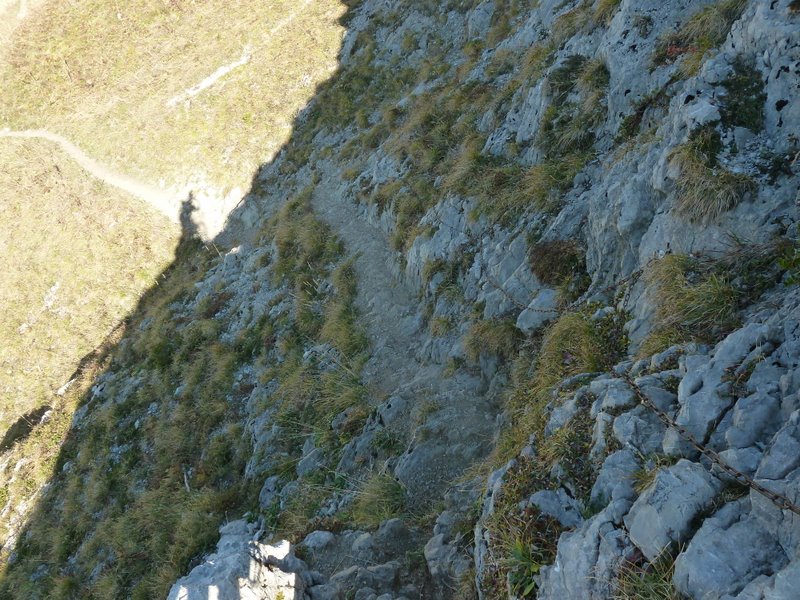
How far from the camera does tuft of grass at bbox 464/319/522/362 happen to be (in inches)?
420

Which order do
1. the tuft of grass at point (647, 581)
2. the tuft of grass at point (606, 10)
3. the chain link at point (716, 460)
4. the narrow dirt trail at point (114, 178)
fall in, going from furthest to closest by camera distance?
the narrow dirt trail at point (114, 178) → the tuft of grass at point (606, 10) → the tuft of grass at point (647, 581) → the chain link at point (716, 460)

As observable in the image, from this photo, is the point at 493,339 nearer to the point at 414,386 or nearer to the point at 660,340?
the point at 414,386

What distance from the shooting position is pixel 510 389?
10125 millimetres

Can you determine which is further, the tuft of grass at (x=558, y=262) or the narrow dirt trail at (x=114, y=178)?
the narrow dirt trail at (x=114, y=178)

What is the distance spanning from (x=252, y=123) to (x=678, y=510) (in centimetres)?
3180

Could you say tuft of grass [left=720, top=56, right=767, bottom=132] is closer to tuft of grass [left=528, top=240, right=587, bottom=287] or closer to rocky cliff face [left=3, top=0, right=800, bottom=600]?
rocky cliff face [left=3, top=0, right=800, bottom=600]

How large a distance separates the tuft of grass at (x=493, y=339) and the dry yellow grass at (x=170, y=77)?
73.1 feet

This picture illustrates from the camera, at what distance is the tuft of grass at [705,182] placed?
7.29m

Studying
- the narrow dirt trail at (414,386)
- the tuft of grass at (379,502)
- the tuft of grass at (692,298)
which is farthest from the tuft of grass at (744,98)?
the tuft of grass at (379,502)

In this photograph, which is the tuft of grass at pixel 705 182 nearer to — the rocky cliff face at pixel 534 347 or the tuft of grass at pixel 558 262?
the rocky cliff face at pixel 534 347

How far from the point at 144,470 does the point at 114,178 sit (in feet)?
75.8

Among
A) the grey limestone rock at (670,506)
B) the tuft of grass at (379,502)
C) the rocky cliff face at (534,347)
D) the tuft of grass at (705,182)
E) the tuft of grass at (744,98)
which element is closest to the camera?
the grey limestone rock at (670,506)

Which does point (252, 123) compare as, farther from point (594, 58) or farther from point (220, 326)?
point (594, 58)

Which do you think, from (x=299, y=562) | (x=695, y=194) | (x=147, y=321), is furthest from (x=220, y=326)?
(x=695, y=194)
